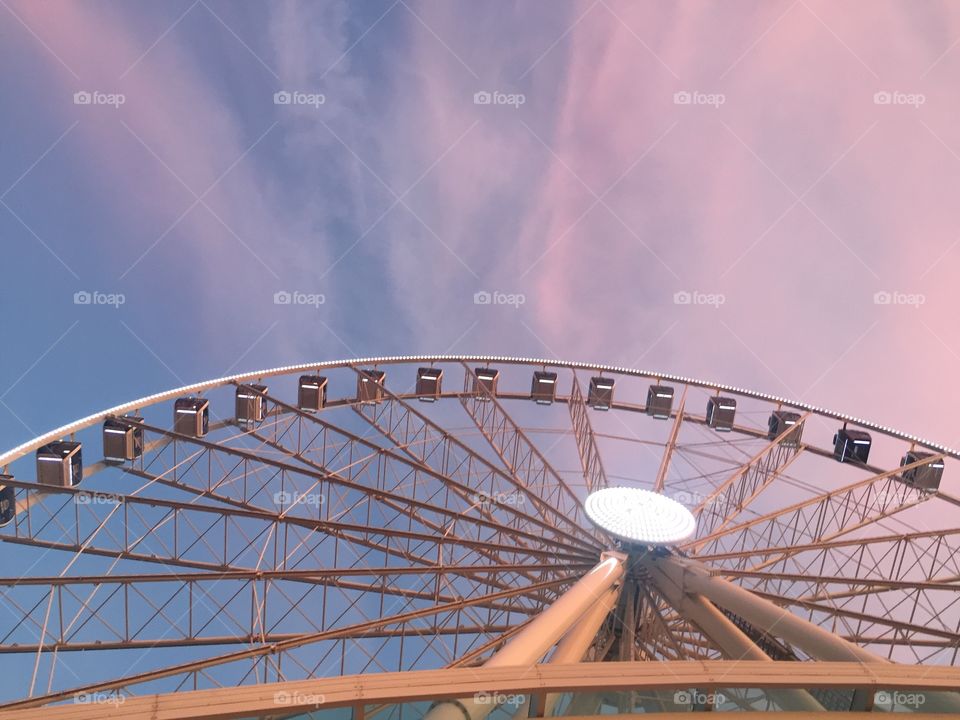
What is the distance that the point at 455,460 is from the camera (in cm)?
3128

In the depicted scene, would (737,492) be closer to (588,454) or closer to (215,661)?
(588,454)

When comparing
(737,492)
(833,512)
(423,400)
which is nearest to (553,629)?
(737,492)

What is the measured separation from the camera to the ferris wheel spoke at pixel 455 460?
25.3 m

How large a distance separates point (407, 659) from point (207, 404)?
110 ft

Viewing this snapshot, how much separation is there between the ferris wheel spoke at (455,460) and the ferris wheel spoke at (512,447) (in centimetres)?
79

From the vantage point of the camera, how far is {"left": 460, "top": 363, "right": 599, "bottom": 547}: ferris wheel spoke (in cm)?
2955

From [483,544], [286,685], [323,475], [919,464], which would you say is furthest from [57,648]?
[919,464]

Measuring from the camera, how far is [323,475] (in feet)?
80.1

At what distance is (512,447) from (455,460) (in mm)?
2648

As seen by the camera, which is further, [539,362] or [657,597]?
[539,362]

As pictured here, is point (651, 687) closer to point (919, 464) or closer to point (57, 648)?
point (57, 648)

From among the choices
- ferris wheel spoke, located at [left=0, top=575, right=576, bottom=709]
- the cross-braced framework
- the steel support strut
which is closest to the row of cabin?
the cross-braced framework

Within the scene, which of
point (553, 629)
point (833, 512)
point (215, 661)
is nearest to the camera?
point (553, 629)

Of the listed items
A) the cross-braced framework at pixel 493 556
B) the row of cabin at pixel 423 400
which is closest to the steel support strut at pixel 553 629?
the cross-braced framework at pixel 493 556
